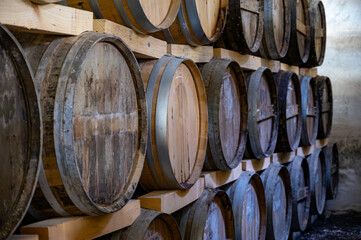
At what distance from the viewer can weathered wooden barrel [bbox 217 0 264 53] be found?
418 centimetres

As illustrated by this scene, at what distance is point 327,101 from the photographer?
717cm

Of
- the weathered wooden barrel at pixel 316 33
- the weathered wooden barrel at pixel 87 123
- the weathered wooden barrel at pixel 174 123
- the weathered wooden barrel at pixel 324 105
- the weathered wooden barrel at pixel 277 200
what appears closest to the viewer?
the weathered wooden barrel at pixel 87 123

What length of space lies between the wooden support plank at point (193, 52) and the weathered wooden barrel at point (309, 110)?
2336 mm

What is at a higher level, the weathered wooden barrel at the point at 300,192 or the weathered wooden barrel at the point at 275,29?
the weathered wooden barrel at the point at 275,29

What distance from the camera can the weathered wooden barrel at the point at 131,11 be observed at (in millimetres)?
2480

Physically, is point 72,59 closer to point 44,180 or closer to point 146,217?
point 44,180

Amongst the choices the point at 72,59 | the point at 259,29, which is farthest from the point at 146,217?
the point at 259,29

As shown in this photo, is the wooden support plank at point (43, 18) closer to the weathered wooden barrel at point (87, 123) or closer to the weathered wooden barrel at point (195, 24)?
the weathered wooden barrel at point (87, 123)

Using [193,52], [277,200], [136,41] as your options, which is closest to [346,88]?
[277,200]

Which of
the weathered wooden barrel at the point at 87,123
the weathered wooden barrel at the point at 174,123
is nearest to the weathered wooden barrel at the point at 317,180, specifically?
the weathered wooden barrel at the point at 174,123

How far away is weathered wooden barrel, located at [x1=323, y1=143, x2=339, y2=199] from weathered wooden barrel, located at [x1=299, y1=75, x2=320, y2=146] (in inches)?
36.8

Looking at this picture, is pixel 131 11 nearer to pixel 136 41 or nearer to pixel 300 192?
pixel 136 41

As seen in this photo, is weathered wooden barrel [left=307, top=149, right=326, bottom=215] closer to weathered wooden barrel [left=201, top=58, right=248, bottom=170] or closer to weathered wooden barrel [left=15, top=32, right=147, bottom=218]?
weathered wooden barrel [left=201, top=58, right=248, bottom=170]

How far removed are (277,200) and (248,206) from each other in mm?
874
